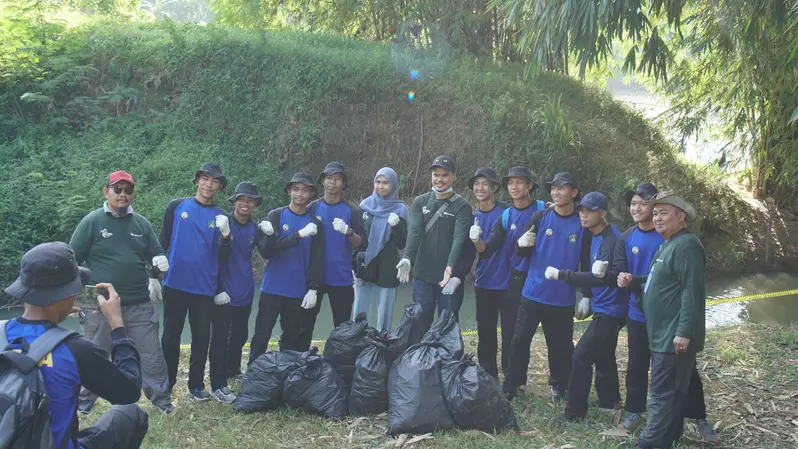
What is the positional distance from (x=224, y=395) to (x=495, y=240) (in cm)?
247

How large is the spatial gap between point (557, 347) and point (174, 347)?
2.99m

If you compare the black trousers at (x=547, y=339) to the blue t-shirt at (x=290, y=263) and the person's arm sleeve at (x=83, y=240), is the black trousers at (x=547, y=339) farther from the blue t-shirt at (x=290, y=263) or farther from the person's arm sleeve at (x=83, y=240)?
the person's arm sleeve at (x=83, y=240)

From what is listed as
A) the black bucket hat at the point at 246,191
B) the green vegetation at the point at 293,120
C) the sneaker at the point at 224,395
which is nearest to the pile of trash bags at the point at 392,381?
the sneaker at the point at 224,395

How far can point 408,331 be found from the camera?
518 centimetres

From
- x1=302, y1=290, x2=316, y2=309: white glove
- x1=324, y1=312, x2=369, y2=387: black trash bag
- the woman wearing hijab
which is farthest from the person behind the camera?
the woman wearing hijab

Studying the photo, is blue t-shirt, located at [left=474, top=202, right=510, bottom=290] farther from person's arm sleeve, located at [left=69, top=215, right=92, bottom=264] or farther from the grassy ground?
person's arm sleeve, located at [left=69, top=215, right=92, bottom=264]

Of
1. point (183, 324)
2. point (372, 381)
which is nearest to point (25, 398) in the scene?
point (372, 381)

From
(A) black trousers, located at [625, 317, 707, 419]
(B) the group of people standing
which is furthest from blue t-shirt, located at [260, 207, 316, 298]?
(A) black trousers, located at [625, 317, 707, 419]

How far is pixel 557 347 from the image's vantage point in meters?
5.37

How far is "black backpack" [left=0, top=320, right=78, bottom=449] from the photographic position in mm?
2395

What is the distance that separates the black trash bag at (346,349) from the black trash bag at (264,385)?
0.28 metres

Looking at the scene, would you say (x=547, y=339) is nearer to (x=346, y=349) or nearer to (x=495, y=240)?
(x=495, y=240)

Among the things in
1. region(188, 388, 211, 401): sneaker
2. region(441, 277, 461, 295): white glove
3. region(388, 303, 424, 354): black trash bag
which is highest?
region(441, 277, 461, 295): white glove

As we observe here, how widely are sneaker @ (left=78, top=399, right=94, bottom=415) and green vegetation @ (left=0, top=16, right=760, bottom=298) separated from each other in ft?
24.7
